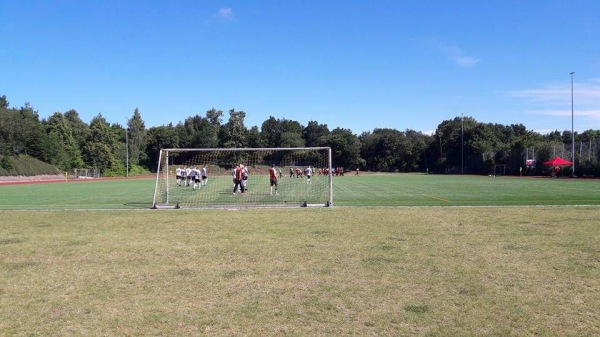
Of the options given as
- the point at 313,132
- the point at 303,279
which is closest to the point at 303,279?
the point at 303,279

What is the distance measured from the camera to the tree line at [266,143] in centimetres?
7069

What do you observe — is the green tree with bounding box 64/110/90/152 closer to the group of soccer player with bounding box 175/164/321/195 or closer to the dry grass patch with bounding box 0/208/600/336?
the group of soccer player with bounding box 175/164/321/195

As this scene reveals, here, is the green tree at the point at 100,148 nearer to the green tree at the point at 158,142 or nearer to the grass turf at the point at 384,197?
the green tree at the point at 158,142

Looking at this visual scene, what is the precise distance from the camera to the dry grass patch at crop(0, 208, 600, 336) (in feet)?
16.7

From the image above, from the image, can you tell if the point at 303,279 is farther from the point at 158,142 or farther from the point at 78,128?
the point at 78,128

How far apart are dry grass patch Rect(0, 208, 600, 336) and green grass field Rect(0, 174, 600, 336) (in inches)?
0.9

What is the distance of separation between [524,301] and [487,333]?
130cm

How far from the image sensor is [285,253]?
28.7 feet

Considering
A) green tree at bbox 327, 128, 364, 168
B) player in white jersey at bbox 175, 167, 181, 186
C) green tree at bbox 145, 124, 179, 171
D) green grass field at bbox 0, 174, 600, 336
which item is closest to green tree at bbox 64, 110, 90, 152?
green tree at bbox 145, 124, 179, 171

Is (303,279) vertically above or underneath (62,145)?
underneath

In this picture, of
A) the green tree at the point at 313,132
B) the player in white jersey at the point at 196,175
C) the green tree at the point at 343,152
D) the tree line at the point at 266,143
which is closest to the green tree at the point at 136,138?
the tree line at the point at 266,143

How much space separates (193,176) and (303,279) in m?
26.8

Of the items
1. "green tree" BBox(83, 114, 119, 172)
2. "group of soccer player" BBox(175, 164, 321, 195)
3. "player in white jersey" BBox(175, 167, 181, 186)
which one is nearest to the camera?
"group of soccer player" BBox(175, 164, 321, 195)

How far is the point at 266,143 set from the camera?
11769 cm
